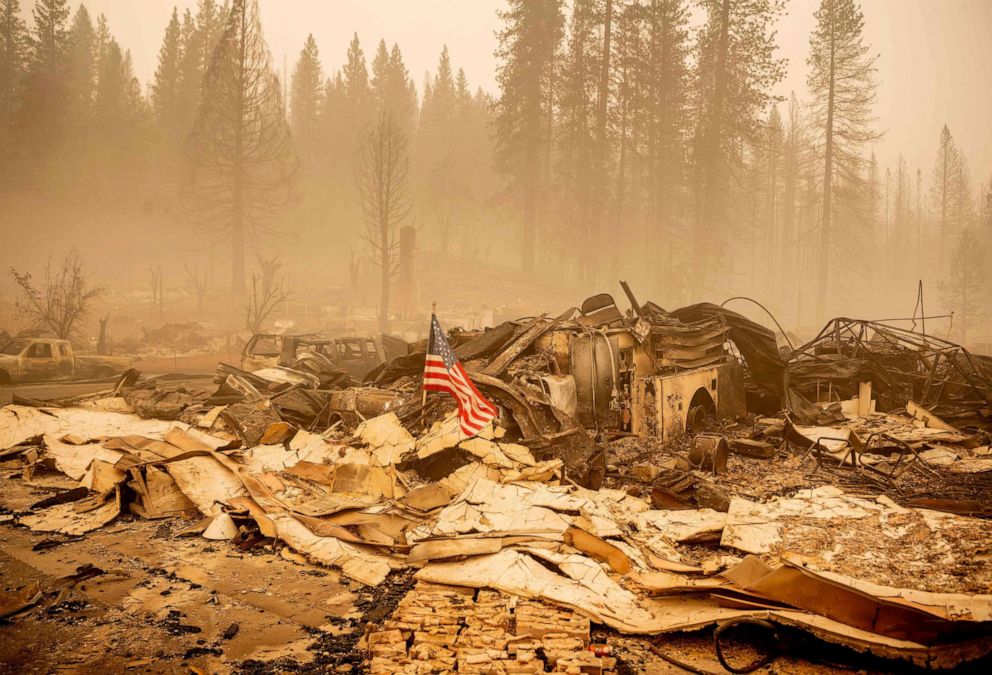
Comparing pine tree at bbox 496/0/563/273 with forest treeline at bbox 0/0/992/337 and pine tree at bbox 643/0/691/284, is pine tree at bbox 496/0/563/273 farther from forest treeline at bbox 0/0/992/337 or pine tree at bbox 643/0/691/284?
pine tree at bbox 643/0/691/284

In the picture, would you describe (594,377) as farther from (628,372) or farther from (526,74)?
(526,74)

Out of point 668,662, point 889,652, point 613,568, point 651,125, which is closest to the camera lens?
point 889,652

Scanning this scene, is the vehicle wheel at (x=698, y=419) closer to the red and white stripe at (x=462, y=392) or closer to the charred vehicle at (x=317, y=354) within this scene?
the red and white stripe at (x=462, y=392)

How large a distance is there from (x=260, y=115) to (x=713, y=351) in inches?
1324

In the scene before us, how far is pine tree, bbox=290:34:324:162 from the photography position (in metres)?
54.3

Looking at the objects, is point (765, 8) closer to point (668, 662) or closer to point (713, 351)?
point (713, 351)

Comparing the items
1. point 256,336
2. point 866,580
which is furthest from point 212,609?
point 256,336

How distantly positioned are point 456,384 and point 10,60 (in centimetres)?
5437

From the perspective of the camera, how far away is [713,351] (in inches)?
444

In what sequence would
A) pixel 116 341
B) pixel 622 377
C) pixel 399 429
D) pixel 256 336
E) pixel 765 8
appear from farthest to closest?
pixel 765 8 < pixel 116 341 < pixel 256 336 < pixel 622 377 < pixel 399 429

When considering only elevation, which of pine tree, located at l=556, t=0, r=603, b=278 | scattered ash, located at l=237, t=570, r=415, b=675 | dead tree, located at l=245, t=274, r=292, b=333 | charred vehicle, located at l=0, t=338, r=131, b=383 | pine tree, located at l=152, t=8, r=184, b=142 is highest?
pine tree, located at l=152, t=8, r=184, b=142

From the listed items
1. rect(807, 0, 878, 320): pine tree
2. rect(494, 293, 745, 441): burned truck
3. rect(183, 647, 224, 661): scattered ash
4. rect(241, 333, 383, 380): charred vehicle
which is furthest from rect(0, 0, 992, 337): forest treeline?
rect(183, 647, 224, 661): scattered ash

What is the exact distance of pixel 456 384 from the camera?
7078mm

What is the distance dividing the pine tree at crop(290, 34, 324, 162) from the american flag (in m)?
52.3
